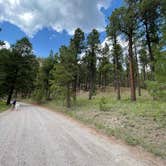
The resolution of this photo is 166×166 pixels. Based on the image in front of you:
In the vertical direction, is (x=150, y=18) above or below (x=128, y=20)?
below

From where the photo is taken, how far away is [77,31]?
3131 centimetres

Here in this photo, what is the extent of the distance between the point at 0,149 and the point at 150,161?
15.5ft

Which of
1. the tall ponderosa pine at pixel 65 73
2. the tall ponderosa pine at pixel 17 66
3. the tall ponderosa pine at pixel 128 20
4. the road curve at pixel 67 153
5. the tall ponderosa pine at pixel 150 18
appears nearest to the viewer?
the road curve at pixel 67 153

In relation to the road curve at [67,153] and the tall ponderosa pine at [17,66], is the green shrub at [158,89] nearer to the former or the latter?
the road curve at [67,153]

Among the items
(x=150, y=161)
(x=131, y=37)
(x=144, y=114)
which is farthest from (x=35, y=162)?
(x=131, y=37)

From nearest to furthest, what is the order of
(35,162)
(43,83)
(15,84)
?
(35,162), (15,84), (43,83)

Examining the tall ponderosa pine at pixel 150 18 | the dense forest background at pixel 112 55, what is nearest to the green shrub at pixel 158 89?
the dense forest background at pixel 112 55

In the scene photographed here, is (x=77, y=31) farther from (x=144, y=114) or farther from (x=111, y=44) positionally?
(x=144, y=114)

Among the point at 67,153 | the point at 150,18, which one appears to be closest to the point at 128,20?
the point at 150,18

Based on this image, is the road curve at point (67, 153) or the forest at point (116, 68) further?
the forest at point (116, 68)

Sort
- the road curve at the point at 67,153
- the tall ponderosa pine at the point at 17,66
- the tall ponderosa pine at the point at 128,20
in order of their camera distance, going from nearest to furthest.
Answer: the road curve at the point at 67,153 → the tall ponderosa pine at the point at 128,20 → the tall ponderosa pine at the point at 17,66

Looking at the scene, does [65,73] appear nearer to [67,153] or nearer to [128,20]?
[128,20]

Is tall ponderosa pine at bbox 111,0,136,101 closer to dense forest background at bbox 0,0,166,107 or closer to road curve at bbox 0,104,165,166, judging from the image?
dense forest background at bbox 0,0,166,107

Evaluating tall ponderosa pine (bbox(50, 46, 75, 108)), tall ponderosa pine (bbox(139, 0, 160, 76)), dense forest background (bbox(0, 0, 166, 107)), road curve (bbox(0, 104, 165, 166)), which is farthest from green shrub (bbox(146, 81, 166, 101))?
tall ponderosa pine (bbox(50, 46, 75, 108))
